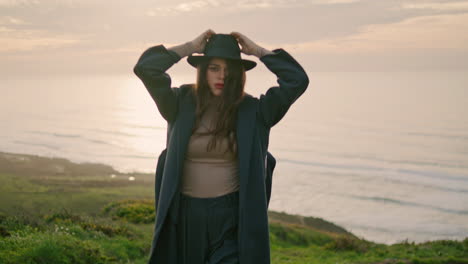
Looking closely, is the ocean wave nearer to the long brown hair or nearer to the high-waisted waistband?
the high-waisted waistband

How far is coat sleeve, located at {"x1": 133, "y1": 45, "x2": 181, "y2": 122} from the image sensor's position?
3.82 meters

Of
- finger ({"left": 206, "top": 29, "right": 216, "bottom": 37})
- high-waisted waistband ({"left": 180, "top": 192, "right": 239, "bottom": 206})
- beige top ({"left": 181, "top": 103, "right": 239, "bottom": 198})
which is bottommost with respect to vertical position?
high-waisted waistband ({"left": 180, "top": 192, "right": 239, "bottom": 206})

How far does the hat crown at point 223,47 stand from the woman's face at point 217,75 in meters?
0.08

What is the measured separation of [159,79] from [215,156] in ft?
2.64

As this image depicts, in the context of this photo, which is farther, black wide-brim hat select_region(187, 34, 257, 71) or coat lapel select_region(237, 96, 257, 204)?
black wide-brim hat select_region(187, 34, 257, 71)

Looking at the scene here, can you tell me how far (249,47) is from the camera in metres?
4.11

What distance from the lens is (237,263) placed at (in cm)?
380

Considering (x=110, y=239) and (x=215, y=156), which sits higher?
(x=215, y=156)

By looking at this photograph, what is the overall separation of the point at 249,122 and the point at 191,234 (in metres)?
1.07

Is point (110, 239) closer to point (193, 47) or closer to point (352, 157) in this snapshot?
point (193, 47)

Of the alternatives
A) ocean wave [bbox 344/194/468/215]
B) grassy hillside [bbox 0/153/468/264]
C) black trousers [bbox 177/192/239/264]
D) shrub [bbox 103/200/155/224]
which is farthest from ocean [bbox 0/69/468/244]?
black trousers [bbox 177/192/239/264]

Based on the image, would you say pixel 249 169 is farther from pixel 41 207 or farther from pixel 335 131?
pixel 335 131

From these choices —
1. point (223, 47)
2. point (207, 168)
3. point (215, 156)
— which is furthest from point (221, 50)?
point (207, 168)

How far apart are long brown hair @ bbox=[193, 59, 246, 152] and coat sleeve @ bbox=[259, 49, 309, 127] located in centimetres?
24
